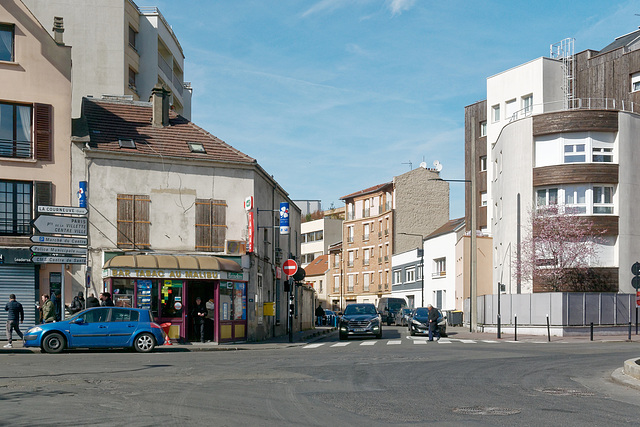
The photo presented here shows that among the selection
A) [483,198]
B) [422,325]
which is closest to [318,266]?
[483,198]

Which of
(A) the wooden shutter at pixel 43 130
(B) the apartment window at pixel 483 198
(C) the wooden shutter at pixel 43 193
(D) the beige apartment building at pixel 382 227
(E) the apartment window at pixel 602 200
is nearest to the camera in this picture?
(C) the wooden shutter at pixel 43 193

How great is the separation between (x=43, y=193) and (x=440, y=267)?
42679mm

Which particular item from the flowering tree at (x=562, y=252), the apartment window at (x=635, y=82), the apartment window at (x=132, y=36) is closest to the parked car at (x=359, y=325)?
the flowering tree at (x=562, y=252)

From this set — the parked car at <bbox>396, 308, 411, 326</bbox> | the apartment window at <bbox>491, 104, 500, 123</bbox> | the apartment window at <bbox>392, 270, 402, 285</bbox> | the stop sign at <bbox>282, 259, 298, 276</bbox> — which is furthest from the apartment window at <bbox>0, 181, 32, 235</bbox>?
the apartment window at <bbox>392, 270, 402, 285</bbox>

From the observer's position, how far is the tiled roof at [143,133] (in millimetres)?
28953

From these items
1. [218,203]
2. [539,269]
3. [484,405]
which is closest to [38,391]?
[484,405]

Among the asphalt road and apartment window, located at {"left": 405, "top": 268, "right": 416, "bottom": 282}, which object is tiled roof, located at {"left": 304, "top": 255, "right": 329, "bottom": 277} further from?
the asphalt road

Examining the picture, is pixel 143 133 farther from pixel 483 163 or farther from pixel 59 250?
pixel 483 163

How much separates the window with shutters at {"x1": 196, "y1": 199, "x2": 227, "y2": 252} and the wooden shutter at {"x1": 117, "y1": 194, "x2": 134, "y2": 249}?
2.49m

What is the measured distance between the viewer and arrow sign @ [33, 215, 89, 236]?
73.2 ft

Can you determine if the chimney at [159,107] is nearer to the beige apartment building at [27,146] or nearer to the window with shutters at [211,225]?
the beige apartment building at [27,146]

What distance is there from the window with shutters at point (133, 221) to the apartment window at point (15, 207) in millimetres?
3184

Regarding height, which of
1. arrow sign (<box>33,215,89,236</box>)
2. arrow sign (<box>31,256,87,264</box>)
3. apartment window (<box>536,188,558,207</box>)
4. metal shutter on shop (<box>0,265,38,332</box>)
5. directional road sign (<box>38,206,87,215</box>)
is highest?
apartment window (<box>536,188,558,207</box>)

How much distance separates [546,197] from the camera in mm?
38250
